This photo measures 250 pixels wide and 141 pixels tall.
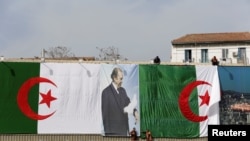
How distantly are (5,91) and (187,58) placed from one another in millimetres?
36158

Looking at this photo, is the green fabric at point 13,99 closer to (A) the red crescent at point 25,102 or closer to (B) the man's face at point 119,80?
(A) the red crescent at point 25,102

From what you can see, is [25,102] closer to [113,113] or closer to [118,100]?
[113,113]

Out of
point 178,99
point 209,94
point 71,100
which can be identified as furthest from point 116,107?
point 209,94

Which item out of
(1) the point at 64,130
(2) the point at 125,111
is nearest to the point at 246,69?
(2) the point at 125,111

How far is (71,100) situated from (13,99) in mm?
3998

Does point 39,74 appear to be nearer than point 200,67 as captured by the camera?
Yes

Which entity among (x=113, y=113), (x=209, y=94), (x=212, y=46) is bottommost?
(x=113, y=113)

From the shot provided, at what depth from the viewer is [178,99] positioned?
126 feet

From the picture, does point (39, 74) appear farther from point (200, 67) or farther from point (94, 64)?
point (200, 67)

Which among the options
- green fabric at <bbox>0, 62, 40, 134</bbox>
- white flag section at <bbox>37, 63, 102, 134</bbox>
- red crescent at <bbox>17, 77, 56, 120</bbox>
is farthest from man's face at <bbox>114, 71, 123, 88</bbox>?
green fabric at <bbox>0, 62, 40, 134</bbox>

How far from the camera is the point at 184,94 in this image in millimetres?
38656

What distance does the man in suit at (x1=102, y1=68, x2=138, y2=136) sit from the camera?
121 ft

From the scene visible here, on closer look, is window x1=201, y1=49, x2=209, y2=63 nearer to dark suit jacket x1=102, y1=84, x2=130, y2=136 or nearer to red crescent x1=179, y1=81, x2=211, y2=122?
red crescent x1=179, y1=81, x2=211, y2=122

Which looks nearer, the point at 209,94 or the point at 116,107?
the point at 116,107
